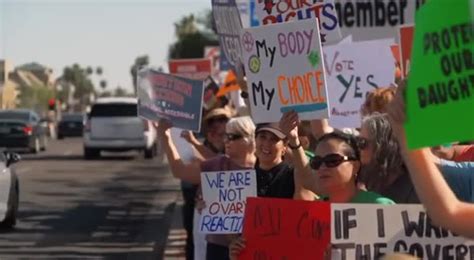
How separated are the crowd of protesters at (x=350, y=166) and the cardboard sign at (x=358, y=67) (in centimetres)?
216

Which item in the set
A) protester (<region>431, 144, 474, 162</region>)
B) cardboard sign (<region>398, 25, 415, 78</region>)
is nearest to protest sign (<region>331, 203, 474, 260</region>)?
protester (<region>431, 144, 474, 162</region>)

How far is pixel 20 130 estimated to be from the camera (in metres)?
37.8

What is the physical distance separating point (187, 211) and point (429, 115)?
785 centimetres

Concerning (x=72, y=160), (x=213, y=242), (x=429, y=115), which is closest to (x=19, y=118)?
(x=72, y=160)

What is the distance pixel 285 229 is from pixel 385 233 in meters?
0.81

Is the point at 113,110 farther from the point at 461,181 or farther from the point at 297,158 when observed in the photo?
the point at 461,181

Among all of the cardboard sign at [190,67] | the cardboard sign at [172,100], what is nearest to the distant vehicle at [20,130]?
the cardboard sign at [190,67]

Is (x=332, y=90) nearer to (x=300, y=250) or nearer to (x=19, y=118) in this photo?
(x=300, y=250)

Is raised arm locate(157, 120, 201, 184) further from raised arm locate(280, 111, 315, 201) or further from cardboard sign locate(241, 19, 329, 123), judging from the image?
raised arm locate(280, 111, 315, 201)

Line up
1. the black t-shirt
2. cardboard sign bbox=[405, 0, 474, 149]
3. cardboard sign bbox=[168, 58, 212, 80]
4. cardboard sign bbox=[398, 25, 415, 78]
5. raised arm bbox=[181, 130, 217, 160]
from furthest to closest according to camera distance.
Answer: cardboard sign bbox=[168, 58, 212, 80] → cardboard sign bbox=[398, 25, 415, 78] → raised arm bbox=[181, 130, 217, 160] → the black t-shirt → cardboard sign bbox=[405, 0, 474, 149]

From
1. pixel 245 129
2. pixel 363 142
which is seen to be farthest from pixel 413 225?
pixel 245 129

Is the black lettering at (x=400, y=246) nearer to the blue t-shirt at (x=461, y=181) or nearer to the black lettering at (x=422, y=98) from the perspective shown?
the blue t-shirt at (x=461, y=181)

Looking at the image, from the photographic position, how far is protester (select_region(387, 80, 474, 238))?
3317 millimetres

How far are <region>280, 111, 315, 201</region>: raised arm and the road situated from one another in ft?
24.0
